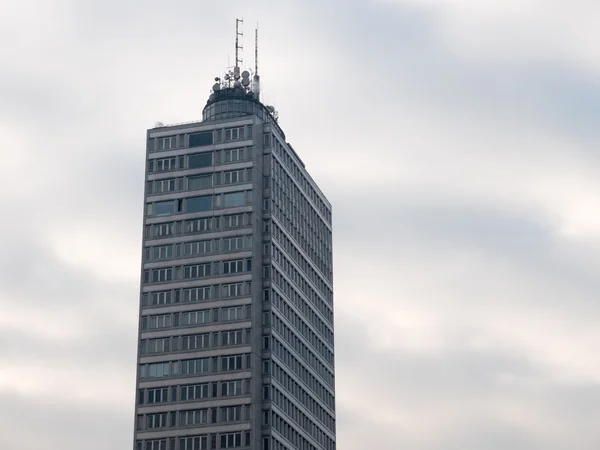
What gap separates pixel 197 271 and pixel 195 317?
729cm

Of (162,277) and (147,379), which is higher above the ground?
(162,277)

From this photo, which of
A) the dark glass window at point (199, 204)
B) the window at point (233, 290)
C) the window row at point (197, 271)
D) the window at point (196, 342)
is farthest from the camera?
the dark glass window at point (199, 204)

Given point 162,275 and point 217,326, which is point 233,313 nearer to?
point 217,326

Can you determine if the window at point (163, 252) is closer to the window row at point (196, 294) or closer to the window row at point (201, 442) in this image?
the window row at point (196, 294)

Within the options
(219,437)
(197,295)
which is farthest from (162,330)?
(219,437)

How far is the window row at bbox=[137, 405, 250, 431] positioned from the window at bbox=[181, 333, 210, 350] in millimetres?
9822

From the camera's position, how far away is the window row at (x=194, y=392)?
615 ft

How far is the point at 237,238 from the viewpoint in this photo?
640ft

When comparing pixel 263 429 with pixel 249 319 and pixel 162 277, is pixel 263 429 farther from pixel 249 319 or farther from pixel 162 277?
pixel 162 277

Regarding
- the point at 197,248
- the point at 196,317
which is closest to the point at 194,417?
the point at 196,317

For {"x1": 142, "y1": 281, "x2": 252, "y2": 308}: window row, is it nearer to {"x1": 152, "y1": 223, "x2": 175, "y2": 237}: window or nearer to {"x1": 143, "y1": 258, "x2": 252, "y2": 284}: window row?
{"x1": 143, "y1": 258, "x2": 252, "y2": 284}: window row

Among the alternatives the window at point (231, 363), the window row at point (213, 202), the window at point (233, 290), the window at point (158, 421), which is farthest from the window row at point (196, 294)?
the window at point (158, 421)

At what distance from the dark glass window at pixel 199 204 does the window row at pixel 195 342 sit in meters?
20.2

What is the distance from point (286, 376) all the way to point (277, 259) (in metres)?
18.4
